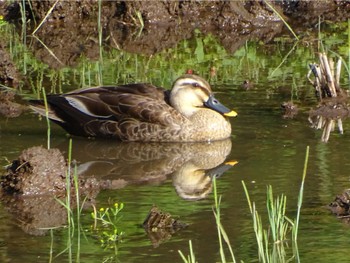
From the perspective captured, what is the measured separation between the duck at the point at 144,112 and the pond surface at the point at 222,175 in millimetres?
140

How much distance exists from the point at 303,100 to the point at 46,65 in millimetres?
3620

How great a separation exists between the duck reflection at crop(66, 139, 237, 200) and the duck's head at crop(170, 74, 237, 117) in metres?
0.44

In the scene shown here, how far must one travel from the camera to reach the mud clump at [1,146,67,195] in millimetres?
8883

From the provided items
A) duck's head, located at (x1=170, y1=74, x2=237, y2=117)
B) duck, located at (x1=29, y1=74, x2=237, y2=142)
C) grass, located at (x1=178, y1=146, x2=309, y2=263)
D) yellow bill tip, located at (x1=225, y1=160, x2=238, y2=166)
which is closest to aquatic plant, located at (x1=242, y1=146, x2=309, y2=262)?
grass, located at (x1=178, y1=146, x2=309, y2=263)

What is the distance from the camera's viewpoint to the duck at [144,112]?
11.3 metres

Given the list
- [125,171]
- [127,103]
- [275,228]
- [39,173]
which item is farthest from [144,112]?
[275,228]

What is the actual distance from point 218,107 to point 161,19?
699 centimetres

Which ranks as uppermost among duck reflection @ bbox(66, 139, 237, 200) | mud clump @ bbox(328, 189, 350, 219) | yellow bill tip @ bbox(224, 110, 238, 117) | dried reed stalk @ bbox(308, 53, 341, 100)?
dried reed stalk @ bbox(308, 53, 341, 100)

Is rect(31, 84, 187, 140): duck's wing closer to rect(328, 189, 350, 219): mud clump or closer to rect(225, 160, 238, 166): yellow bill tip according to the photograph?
rect(225, 160, 238, 166): yellow bill tip

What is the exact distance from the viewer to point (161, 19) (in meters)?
18.3

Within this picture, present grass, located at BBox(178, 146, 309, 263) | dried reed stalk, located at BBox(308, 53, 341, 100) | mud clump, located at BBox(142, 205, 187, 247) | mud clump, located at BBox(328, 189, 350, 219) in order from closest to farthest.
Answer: grass, located at BBox(178, 146, 309, 263) < mud clump, located at BBox(142, 205, 187, 247) < mud clump, located at BBox(328, 189, 350, 219) < dried reed stalk, located at BBox(308, 53, 341, 100)

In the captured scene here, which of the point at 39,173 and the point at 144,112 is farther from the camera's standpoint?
the point at 144,112

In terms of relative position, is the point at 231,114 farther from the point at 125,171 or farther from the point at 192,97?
the point at 125,171

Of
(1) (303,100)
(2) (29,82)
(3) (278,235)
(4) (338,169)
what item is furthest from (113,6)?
(3) (278,235)
